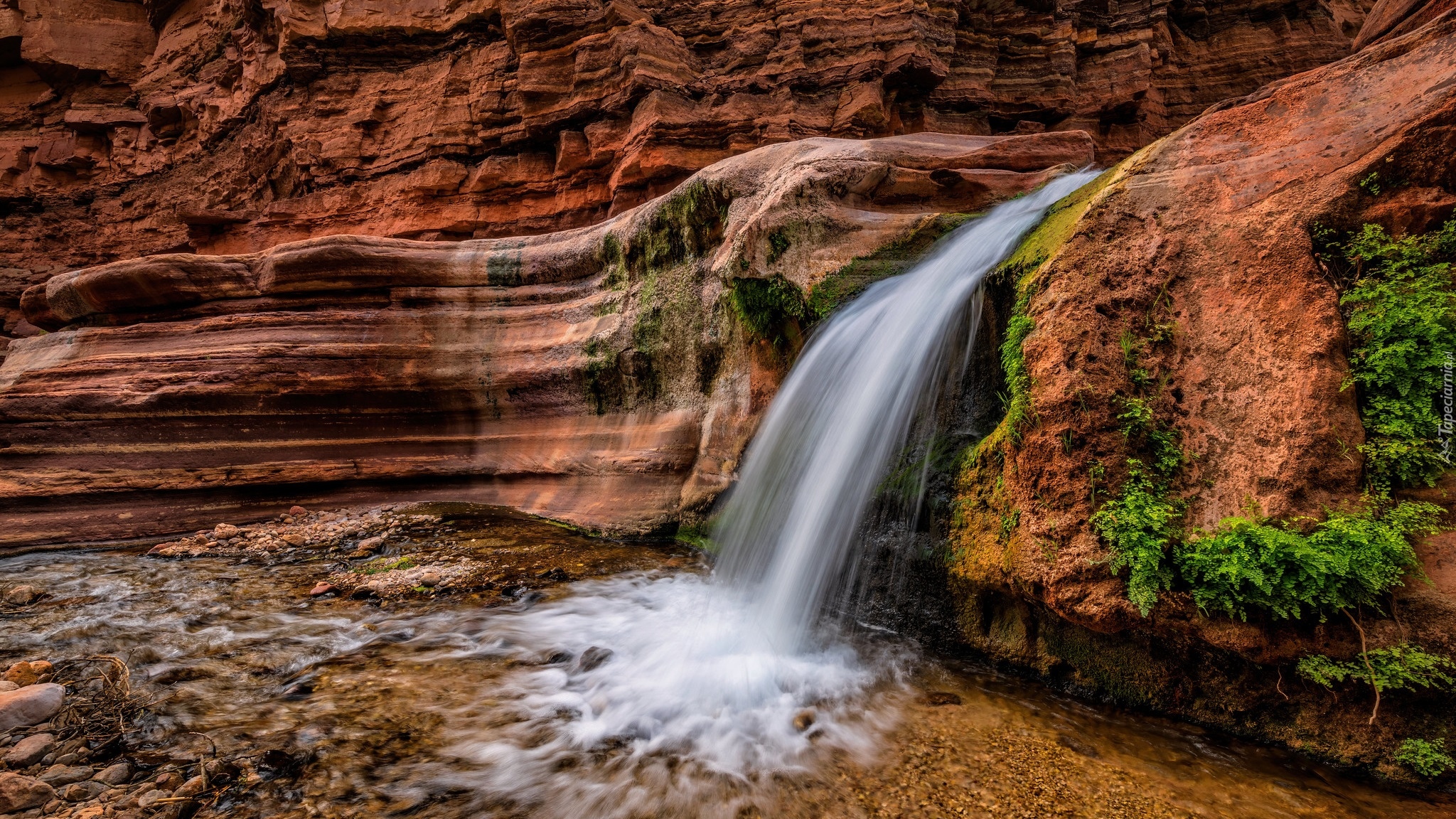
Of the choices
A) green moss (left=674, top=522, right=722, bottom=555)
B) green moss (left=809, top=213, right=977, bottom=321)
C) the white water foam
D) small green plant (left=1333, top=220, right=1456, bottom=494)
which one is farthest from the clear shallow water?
green moss (left=809, top=213, right=977, bottom=321)

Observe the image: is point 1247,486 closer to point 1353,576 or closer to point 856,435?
point 1353,576

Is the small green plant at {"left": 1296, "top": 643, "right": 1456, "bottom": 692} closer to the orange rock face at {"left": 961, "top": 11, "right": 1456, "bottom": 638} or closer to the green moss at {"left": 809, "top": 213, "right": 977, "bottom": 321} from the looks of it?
the orange rock face at {"left": 961, "top": 11, "right": 1456, "bottom": 638}

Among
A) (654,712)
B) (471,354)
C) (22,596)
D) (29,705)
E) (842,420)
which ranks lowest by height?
(22,596)

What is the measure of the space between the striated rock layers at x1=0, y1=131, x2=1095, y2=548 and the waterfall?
0.58m

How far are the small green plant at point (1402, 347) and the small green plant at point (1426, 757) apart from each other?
98 centimetres

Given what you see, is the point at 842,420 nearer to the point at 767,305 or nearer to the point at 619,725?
the point at 767,305

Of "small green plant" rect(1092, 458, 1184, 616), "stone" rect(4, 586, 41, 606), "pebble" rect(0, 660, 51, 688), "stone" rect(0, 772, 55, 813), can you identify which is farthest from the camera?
"stone" rect(4, 586, 41, 606)

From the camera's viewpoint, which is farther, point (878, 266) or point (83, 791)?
point (878, 266)

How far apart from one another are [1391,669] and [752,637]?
2.99 metres

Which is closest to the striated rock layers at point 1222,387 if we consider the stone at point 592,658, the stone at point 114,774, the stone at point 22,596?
the stone at point 592,658

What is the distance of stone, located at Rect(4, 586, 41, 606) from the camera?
4484 millimetres

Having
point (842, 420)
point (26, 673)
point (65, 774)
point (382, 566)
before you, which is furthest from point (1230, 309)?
point (382, 566)

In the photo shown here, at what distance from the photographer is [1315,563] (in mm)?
2340

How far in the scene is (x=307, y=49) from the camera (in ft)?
48.8
